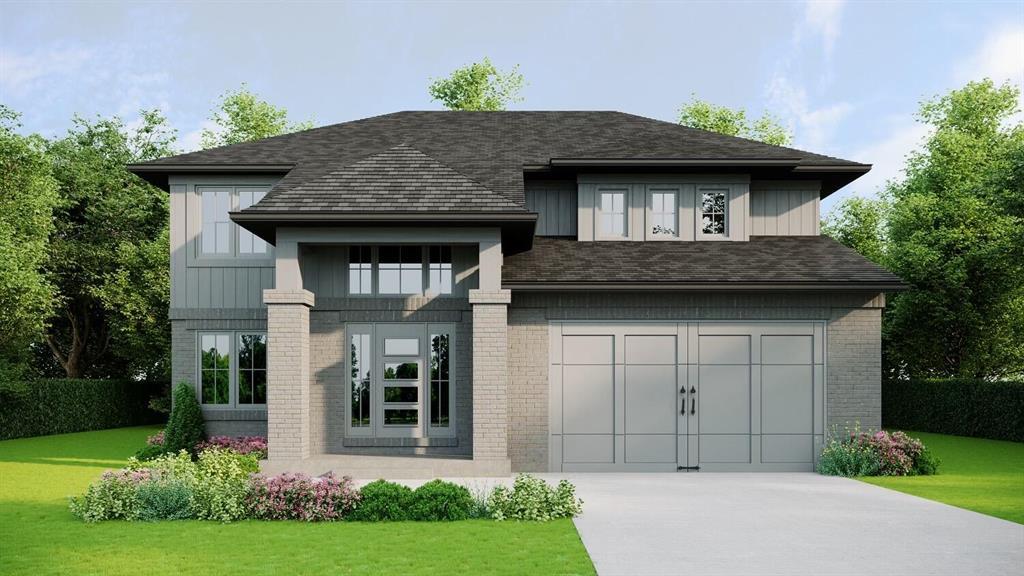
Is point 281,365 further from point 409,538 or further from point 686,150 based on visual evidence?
point 686,150

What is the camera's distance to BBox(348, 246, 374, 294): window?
18562mm

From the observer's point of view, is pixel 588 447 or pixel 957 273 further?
pixel 957 273

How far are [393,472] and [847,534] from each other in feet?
26.8

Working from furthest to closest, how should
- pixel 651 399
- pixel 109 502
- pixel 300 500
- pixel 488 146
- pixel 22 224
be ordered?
pixel 22 224
pixel 488 146
pixel 651 399
pixel 109 502
pixel 300 500

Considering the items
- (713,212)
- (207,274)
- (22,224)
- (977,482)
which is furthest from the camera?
(22,224)

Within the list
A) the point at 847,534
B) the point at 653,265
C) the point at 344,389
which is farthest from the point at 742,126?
the point at 847,534

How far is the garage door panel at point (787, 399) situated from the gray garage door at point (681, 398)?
0.06 feet

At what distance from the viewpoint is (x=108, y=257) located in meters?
36.8

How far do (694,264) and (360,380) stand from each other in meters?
7.11

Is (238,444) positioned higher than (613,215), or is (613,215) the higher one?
(613,215)

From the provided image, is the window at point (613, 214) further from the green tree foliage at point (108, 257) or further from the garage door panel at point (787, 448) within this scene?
the green tree foliage at point (108, 257)

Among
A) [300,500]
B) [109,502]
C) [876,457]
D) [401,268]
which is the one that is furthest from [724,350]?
[109,502]

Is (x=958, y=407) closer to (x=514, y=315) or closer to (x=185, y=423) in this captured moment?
(x=514, y=315)

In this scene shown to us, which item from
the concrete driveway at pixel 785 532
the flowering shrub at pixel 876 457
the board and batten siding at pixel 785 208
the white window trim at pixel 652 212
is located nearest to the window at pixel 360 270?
the white window trim at pixel 652 212
